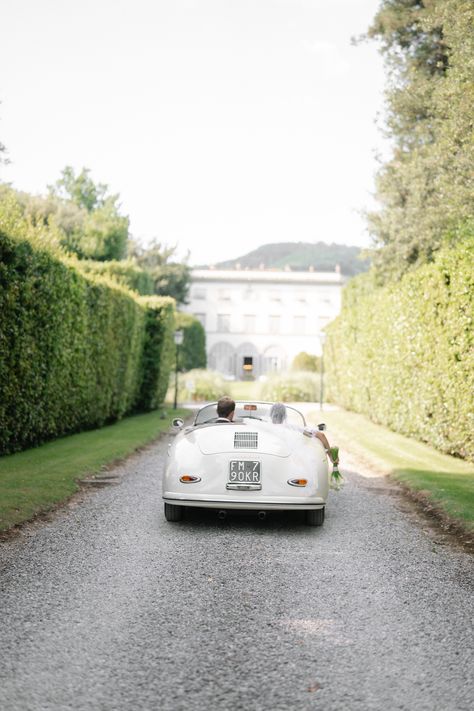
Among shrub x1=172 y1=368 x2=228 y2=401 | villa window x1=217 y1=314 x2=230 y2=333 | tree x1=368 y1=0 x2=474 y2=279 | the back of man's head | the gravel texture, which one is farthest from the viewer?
villa window x1=217 y1=314 x2=230 y2=333

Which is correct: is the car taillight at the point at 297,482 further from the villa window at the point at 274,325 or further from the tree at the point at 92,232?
the villa window at the point at 274,325

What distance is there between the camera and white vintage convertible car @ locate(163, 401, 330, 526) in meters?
7.12

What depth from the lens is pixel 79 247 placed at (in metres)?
47.7

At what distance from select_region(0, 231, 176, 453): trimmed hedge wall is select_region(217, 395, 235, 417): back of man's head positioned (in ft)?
16.0

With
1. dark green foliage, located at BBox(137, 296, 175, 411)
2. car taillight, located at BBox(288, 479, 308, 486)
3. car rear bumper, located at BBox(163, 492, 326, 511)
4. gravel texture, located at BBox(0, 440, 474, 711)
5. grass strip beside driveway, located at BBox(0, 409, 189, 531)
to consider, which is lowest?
gravel texture, located at BBox(0, 440, 474, 711)

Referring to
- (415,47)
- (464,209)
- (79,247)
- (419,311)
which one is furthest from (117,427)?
(79,247)

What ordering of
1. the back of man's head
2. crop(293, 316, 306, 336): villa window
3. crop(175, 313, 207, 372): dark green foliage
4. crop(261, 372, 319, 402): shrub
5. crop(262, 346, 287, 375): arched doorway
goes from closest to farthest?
the back of man's head → crop(261, 372, 319, 402): shrub → crop(175, 313, 207, 372): dark green foliage → crop(262, 346, 287, 375): arched doorway → crop(293, 316, 306, 336): villa window

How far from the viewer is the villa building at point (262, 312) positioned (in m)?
72.4

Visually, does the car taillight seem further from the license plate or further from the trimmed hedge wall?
the trimmed hedge wall

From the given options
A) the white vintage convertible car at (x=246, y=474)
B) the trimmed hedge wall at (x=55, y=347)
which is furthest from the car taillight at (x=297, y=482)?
the trimmed hedge wall at (x=55, y=347)

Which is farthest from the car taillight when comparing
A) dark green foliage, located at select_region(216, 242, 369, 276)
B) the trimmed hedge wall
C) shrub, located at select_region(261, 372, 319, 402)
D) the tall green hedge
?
dark green foliage, located at select_region(216, 242, 369, 276)

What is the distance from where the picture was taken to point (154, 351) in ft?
89.9

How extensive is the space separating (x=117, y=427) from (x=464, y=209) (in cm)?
1036

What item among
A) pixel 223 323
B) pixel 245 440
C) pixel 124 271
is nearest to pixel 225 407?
pixel 245 440
